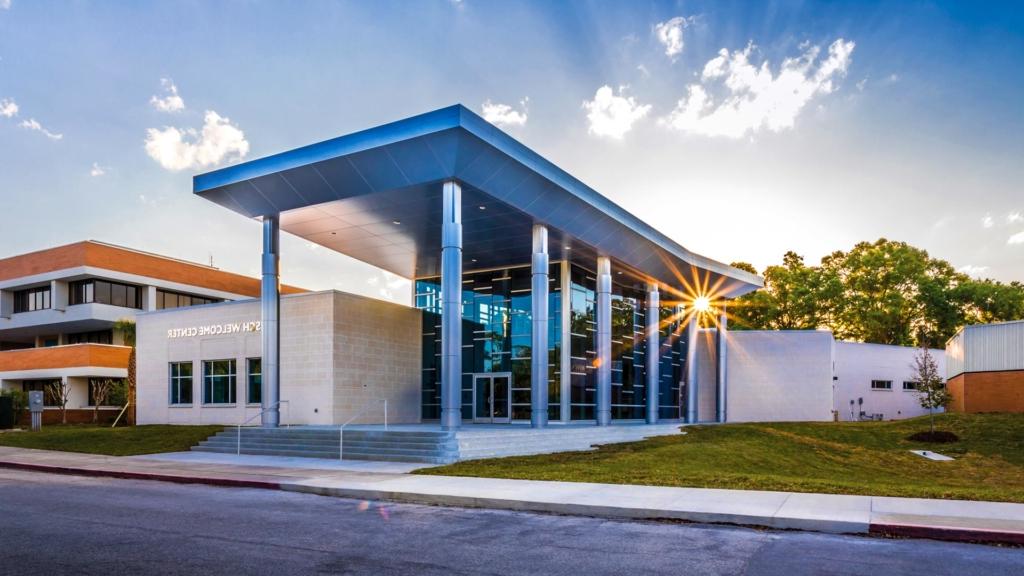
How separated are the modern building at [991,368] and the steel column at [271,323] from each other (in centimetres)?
3447

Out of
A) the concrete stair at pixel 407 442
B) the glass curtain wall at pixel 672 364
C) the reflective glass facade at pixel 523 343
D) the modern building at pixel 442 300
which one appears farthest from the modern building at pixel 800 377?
the concrete stair at pixel 407 442

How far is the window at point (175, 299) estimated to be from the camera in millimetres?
60375

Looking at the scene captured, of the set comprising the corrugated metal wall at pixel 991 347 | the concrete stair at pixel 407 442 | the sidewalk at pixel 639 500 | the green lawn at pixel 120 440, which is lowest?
the green lawn at pixel 120 440

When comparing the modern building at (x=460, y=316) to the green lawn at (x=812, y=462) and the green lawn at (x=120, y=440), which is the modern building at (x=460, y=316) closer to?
the green lawn at (x=120, y=440)

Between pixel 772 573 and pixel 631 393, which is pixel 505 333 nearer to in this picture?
pixel 631 393

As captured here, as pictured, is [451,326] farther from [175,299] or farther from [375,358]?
[175,299]

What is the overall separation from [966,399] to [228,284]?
55.6 metres

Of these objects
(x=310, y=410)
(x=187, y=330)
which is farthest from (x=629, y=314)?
(x=187, y=330)

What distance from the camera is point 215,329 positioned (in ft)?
122

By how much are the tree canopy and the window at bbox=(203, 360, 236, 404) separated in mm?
53127

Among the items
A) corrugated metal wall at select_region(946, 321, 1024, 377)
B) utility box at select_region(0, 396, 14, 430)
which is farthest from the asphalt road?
utility box at select_region(0, 396, 14, 430)

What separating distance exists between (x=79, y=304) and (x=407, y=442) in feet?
141

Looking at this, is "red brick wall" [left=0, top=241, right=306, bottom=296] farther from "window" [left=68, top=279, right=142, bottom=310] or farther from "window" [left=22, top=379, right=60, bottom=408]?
"window" [left=22, top=379, right=60, bottom=408]

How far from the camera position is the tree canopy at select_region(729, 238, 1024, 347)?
70.9 meters
